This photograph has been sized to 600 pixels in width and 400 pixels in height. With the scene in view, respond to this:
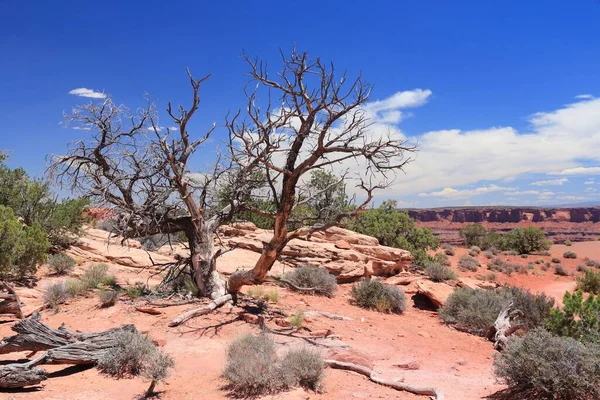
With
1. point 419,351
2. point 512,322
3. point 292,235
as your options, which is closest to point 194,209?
point 292,235

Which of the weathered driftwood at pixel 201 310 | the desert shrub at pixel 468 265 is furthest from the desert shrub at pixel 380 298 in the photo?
the desert shrub at pixel 468 265

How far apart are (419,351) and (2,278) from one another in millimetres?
11332

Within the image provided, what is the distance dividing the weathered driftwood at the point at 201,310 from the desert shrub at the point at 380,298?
4.45m

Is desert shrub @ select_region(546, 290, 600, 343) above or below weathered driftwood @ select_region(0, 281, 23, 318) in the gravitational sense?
below

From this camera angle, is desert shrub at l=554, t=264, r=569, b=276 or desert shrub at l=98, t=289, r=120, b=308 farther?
desert shrub at l=554, t=264, r=569, b=276

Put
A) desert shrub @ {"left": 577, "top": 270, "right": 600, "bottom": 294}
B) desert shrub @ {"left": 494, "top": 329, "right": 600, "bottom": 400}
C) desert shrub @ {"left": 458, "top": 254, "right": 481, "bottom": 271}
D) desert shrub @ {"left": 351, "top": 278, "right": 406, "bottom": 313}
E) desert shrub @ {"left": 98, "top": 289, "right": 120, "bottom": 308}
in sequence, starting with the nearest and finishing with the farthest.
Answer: desert shrub @ {"left": 494, "top": 329, "right": 600, "bottom": 400}
desert shrub @ {"left": 98, "top": 289, "right": 120, "bottom": 308}
desert shrub @ {"left": 351, "top": 278, "right": 406, "bottom": 313}
desert shrub @ {"left": 577, "top": 270, "right": 600, "bottom": 294}
desert shrub @ {"left": 458, "top": 254, "right": 481, "bottom": 271}

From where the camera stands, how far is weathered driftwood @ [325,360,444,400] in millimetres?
5900

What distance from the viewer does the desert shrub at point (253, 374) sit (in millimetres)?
5602

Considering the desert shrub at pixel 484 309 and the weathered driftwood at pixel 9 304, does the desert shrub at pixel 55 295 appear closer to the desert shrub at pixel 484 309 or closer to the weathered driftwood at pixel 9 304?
the weathered driftwood at pixel 9 304

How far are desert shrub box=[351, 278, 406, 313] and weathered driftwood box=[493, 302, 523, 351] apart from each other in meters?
2.73

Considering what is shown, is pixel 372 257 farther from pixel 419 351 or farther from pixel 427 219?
pixel 427 219

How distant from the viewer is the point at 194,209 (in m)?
10.6

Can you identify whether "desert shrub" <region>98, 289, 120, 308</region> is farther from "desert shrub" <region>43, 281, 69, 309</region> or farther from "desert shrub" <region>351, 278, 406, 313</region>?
"desert shrub" <region>351, 278, 406, 313</region>

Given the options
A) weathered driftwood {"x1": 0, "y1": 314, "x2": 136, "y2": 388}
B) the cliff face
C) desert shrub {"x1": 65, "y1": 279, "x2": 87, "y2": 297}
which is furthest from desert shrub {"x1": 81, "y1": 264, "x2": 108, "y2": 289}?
the cliff face
